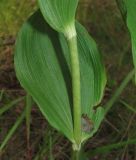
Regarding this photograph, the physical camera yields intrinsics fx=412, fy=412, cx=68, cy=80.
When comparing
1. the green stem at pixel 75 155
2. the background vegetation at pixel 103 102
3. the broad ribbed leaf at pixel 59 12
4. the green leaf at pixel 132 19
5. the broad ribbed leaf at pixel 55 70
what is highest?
the green leaf at pixel 132 19

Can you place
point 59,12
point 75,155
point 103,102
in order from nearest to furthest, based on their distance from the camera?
1. point 59,12
2. point 75,155
3. point 103,102

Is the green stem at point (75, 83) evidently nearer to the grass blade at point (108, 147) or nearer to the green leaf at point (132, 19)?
the grass blade at point (108, 147)

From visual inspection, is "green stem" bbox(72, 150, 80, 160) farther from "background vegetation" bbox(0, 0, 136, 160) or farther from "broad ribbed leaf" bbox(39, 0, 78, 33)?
"broad ribbed leaf" bbox(39, 0, 78, 33)

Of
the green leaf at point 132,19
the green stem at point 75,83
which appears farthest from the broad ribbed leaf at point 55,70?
the green leaf at point 132,19

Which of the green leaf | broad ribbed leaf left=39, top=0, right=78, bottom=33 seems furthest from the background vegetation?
the green leaf

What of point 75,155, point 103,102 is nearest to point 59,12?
point 75,155

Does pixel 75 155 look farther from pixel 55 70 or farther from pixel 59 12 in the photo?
pixel 59 12
